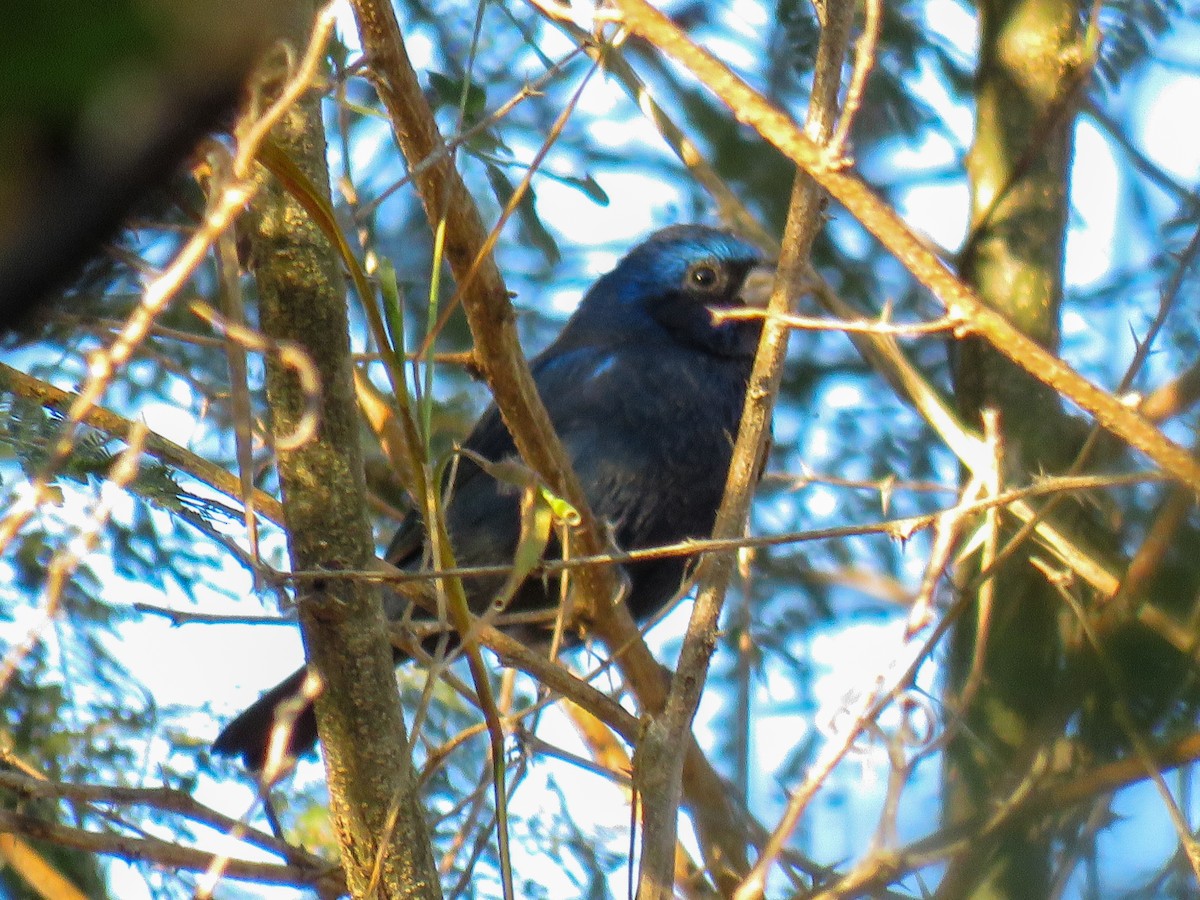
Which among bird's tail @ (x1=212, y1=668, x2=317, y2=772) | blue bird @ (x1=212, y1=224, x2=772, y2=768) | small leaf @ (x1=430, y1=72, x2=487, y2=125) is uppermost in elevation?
blue bird @ (x1=212, y1=224, x2=772, y2=768)

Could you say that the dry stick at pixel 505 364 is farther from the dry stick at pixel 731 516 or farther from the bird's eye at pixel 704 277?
the bird's eye at pixel 704 277

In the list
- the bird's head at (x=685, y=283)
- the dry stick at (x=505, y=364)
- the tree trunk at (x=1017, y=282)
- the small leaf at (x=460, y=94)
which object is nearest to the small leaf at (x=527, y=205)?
the small leaf at (x=460, y=94)

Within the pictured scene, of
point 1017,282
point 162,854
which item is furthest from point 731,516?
point 1017,282

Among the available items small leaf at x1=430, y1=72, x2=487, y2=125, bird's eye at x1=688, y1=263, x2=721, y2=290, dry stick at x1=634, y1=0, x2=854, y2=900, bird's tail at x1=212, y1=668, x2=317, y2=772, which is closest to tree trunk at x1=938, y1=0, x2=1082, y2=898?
dry stick at x1=634, y1=0, x2=854, y2=900

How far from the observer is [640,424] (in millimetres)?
4328

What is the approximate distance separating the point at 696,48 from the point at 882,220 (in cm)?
36

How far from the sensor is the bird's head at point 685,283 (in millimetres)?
4785

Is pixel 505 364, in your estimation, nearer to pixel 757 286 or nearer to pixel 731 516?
pixel 731 516

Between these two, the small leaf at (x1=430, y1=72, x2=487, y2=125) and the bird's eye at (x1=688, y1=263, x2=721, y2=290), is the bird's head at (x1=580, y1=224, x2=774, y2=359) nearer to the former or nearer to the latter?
the bird's eye at (x1=688, y1=263, x2=721, y2=290)

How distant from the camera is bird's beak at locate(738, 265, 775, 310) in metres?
4.80

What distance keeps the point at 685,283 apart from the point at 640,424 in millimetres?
727

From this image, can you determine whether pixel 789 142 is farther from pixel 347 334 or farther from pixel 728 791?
pixel 728 791

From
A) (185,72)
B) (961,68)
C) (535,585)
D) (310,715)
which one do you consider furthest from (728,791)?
(185,72)

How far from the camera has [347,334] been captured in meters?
2.11
